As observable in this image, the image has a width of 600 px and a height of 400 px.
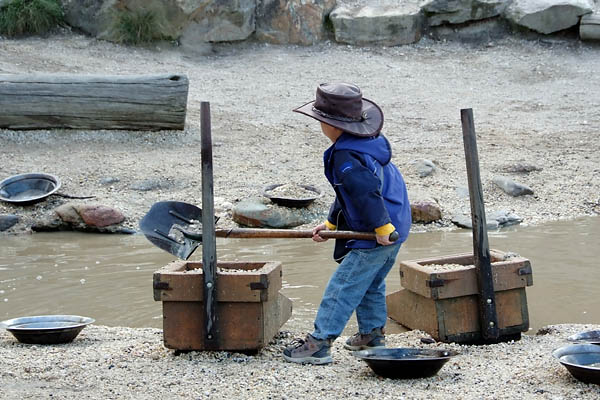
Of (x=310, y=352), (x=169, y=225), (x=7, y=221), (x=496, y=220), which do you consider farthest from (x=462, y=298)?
(x=7, y=221)

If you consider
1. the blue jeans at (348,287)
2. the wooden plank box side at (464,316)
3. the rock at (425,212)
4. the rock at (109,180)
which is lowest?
the wooden plank box side at (464,316)

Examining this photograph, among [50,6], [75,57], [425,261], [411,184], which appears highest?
[50,6]

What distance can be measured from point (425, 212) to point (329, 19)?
8.56 meters

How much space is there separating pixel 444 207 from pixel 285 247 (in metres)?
2.10

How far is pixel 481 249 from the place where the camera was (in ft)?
16.1

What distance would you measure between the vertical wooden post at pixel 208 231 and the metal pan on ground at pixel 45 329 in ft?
2.96

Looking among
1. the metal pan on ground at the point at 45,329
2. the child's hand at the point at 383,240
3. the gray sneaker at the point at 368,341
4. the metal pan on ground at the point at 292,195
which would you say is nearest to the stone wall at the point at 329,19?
the metal pan on ground at the point at 292,195

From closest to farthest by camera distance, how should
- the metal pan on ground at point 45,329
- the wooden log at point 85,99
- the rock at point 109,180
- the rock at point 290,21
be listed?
the metal pan on ground at point 45,329, the rock at point 109,180, the wooden log at point 85,99, the rock at point 290,21

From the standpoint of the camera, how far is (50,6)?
16.2 metres

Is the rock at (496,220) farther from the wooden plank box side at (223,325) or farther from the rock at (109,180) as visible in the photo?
the wooden plank box side at (223,325)

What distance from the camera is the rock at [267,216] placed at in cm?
909

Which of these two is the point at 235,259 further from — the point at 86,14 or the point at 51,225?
the point at 86,14

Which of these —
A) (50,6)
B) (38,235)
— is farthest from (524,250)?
(50,6)

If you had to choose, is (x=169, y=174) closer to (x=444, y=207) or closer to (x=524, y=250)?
(x=444, y=207)
